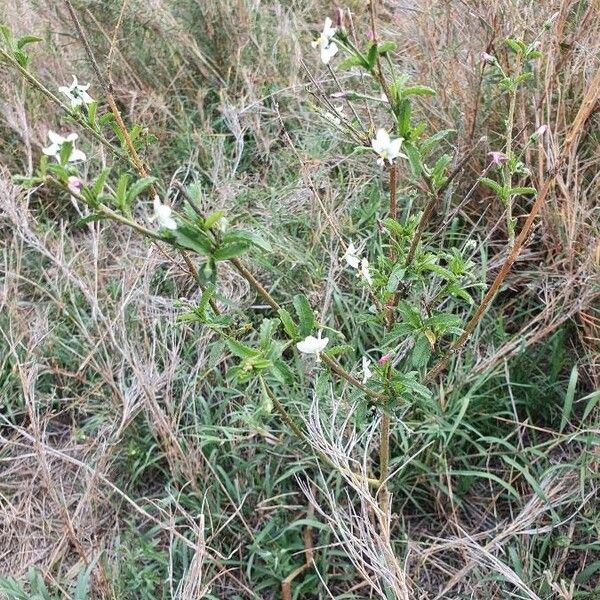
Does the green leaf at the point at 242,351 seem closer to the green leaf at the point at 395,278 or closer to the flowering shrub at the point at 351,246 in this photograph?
the flowering shrub at the point at 351,246

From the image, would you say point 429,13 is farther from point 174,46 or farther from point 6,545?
point 6,545

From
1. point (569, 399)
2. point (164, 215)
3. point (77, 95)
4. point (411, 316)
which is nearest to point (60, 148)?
point (164, 215)

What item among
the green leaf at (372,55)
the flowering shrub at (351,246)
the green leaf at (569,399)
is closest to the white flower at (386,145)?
the flowering shrub at (351,246)

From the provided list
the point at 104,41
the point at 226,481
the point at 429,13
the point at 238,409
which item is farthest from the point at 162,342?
the point at 104,41

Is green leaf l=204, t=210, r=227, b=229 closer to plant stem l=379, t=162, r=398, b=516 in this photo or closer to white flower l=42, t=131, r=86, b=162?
white flower l=42, t=131, r=86, b=162

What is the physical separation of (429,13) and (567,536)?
6.03 ft

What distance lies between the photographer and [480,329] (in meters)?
2.01

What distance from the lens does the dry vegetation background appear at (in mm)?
1652

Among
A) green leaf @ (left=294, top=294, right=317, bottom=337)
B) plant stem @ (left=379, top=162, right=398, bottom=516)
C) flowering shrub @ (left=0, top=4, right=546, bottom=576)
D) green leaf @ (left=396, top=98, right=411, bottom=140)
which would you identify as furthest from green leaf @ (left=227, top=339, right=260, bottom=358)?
green leaf @ (left=396, top=98, right=411, bottom=140)

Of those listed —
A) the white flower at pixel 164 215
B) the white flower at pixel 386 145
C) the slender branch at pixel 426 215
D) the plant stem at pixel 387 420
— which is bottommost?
the plant stem at pixel 387 420

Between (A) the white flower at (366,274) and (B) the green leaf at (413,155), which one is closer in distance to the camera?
(B) the green leaf at (413,155)

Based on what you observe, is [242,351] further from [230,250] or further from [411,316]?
[411,316]

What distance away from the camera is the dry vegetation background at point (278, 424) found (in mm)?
1652

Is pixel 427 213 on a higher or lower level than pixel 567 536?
higher
